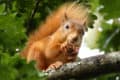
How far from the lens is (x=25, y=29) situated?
9.57 feet

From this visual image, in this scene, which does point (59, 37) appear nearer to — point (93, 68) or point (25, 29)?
point (25, 29)

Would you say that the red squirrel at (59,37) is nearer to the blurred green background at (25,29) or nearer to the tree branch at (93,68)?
the blurred green background at (25,29)

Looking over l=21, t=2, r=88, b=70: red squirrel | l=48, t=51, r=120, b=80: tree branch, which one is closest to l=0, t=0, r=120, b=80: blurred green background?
l=21, t=2, r=88, b=70: red squirrel

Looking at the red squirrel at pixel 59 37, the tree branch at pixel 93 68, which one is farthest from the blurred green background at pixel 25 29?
the tree branch at pixel 93 68

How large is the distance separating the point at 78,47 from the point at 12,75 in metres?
1.40

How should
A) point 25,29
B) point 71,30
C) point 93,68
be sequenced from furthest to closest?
point 71,30
point 25,29
point 93,68

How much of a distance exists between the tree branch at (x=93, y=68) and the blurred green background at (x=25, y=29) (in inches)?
9.7

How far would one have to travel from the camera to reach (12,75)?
2.07 metres

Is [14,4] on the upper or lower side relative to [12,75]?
upper

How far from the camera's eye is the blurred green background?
217 cm

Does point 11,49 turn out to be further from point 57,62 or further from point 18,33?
point 57,62

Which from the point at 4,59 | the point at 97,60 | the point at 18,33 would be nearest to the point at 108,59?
the point at 97,60

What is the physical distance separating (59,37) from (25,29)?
81cm

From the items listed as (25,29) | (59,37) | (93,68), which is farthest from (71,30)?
(93,68)
